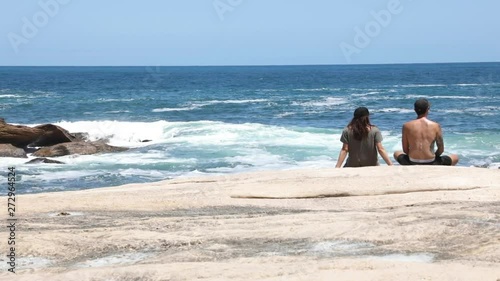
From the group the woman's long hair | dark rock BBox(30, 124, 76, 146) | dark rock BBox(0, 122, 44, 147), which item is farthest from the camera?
dark rock BBox(30, 124, 76, 146)

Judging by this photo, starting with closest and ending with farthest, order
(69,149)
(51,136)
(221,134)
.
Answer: (69,149), (51,136), (221,134)

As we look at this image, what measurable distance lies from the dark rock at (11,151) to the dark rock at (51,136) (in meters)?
1.17

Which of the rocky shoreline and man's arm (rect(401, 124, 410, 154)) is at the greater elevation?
man's arm (rect(401, 124, 410, 154))

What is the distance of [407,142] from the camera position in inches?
407

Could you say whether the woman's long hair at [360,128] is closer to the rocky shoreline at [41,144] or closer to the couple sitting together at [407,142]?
the couple sitting together at [407,142]

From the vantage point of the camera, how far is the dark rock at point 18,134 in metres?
23.8

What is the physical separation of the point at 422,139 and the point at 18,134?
644 inches

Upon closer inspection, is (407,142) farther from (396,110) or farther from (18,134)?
(396,110)

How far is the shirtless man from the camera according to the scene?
33.5ft

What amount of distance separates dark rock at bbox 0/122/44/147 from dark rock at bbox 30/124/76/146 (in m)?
0.14

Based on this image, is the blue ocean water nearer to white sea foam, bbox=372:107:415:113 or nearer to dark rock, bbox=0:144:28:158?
white sea foam, bbox=372:107:415:113

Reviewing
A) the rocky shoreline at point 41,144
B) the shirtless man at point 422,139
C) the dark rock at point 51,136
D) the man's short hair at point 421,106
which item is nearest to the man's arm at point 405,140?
the shirtless man at point 422,139

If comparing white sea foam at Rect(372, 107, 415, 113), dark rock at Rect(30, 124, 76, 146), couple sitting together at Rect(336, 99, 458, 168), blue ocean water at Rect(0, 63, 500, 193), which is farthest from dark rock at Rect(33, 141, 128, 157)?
white sea foam at Rect(372, 107, 415, 113)


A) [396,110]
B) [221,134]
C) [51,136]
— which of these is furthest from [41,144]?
[396,110]
